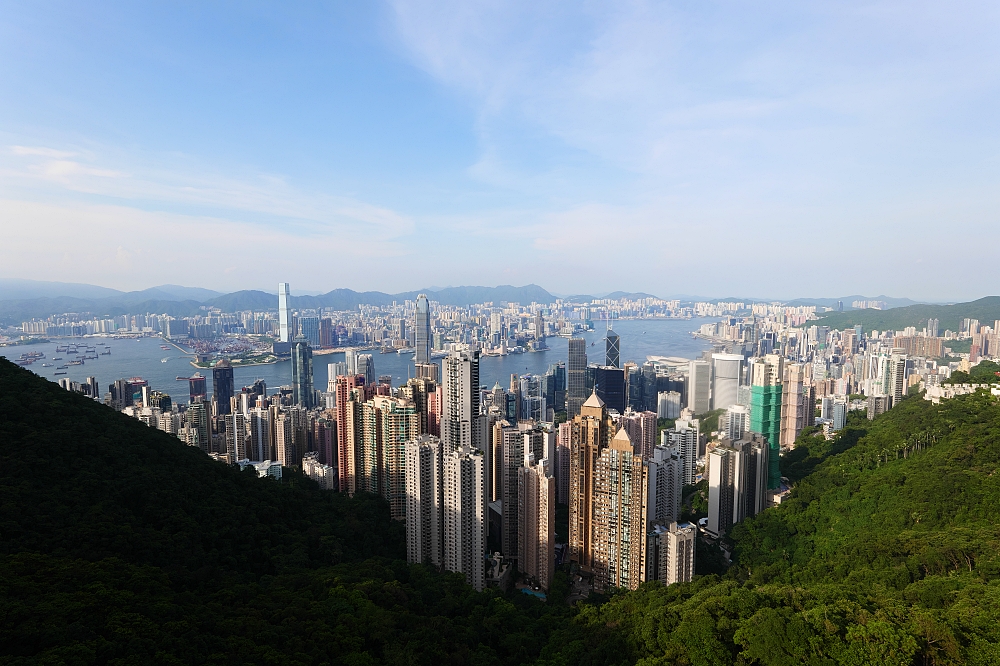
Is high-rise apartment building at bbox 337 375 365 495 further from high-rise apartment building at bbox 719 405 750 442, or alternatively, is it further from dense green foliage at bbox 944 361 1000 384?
dense green foliage at bbox 944 361 1000 384

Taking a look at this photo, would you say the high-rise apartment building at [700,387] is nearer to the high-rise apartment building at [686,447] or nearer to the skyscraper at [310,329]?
the high-rise apartment building at [686,447]

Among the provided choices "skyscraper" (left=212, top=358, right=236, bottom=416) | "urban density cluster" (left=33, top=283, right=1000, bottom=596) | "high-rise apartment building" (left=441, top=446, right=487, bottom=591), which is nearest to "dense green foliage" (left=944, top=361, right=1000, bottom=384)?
"urban density cluster" (left=33, top=283, right=1000, bottom=596)

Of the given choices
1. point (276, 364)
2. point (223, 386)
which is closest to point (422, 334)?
point (276, 364)

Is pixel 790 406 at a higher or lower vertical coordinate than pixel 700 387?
higher

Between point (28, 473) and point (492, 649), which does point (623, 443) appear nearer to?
point (492, 649)

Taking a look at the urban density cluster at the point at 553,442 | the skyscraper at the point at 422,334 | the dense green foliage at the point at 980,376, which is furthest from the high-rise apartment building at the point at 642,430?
the skyscraper at the point at 422,334

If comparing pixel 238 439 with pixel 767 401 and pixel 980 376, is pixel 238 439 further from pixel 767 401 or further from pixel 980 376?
pixel 980 376
